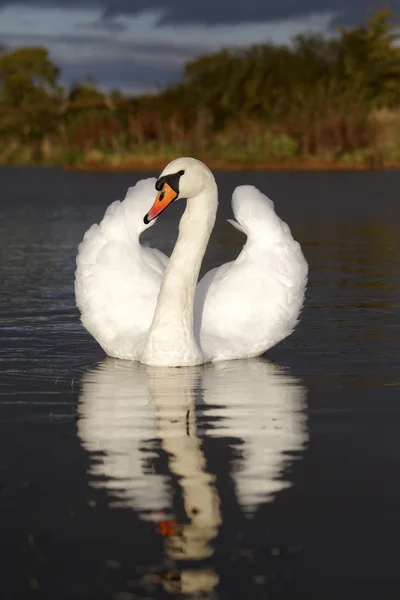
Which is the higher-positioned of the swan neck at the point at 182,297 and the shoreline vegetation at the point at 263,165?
the swan neck at the point at 182,297

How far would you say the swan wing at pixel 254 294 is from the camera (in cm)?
959

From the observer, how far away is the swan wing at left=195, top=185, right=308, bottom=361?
9586 mm

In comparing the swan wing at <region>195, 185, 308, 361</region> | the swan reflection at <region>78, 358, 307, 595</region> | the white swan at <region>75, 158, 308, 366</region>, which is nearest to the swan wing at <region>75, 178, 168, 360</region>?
the white swan at <region>75, 158, 308, 366</region>

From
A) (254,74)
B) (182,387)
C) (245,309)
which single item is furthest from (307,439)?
(254,74)

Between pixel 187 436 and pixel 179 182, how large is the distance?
2.41 meters

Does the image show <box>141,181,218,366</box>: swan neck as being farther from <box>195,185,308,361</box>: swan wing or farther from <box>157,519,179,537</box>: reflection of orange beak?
<box>157,519,179,537</box>: reflection of orange beak

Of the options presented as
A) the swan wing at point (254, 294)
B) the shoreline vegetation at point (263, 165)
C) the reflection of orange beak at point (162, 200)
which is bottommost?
the shoreline vegetation at point (263, 165)

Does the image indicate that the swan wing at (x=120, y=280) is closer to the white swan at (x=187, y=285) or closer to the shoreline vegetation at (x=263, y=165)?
the white swan at (x=187, y=285)

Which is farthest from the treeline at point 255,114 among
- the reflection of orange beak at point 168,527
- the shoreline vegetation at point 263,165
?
the reflection of orange beak at point 168,527

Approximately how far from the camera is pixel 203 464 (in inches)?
256

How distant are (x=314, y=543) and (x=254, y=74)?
54385 mm

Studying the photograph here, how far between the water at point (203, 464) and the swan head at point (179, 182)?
1.15 metres

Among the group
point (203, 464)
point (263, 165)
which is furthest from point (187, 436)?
point (263, 165)

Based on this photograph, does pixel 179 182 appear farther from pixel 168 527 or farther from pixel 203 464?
pixel 168 527
